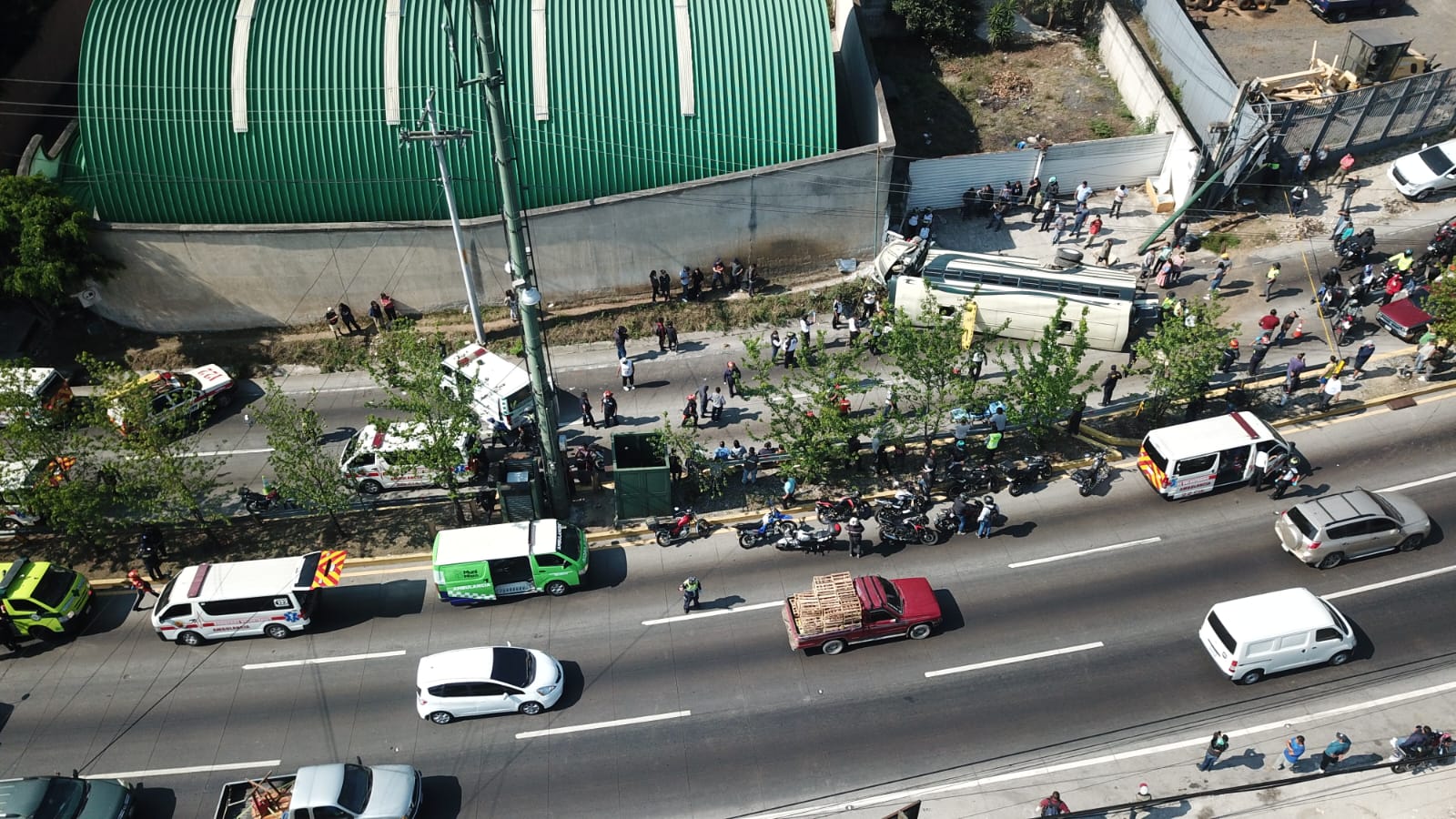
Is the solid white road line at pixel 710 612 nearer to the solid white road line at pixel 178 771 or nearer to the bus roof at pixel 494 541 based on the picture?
the bus roof at pixel 494 541

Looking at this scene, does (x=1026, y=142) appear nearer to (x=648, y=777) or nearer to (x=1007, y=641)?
(x=1007, y=641)

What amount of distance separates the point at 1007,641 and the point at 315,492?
2052 cm

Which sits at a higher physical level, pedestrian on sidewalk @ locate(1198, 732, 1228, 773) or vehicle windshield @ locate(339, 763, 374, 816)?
vehicle windshield @ locate(339, 763, 374, 816)

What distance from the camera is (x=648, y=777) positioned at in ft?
85.3

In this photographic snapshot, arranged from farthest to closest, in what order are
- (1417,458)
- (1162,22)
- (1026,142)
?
1. (1162,22)
2. (1026,142)
3. (1417,458)

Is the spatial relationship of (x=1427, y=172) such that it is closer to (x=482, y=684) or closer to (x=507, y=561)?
(x=507, y=561)

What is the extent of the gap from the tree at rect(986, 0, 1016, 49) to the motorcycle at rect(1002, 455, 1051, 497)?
2623 centimetres

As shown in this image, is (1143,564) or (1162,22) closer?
(1143,564)

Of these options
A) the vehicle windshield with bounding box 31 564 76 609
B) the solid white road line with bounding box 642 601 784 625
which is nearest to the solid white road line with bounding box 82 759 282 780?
the vehicle windshield with bounding box 31 564 76 609

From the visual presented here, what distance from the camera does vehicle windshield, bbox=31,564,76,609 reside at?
29797mm

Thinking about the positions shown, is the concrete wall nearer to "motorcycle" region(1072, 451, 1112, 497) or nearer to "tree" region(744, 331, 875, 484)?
"tree" region(744, 331, 875, 484)

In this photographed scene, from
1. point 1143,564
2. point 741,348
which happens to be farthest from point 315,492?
A: point 1143,564

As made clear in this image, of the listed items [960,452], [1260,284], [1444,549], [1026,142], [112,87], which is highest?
[112,87]

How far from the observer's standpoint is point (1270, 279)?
1527 inches
